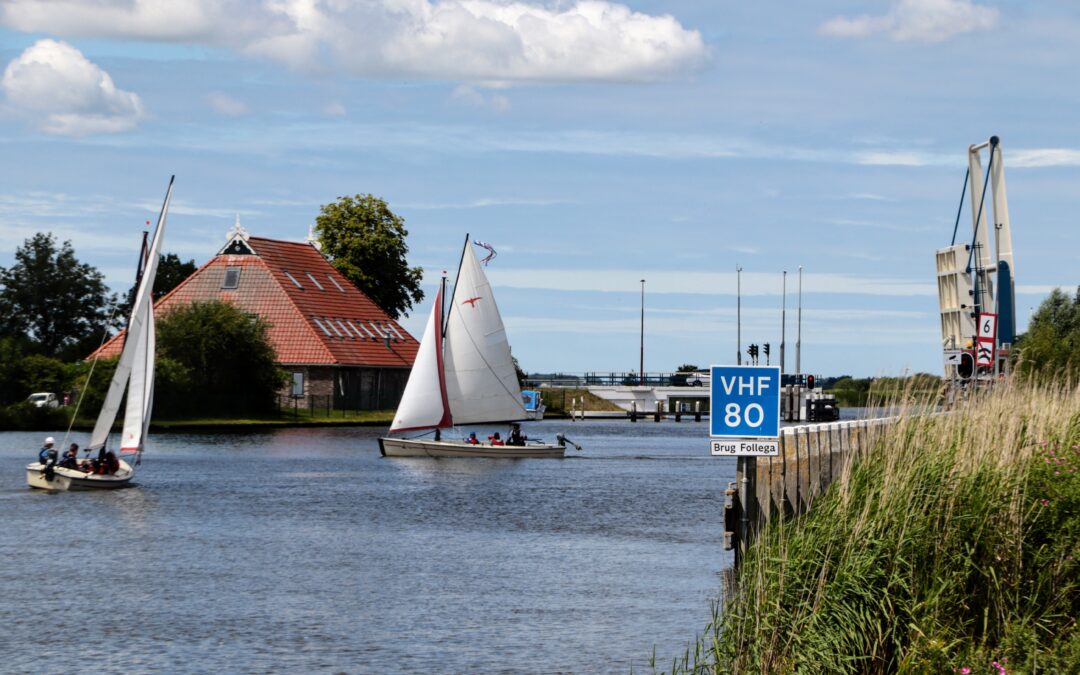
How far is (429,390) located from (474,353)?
2644 millimetres

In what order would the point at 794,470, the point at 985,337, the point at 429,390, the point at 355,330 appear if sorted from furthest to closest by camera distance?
the point at 355,330 < the point at 429,390 < the point at 985,337 < the point at 794,470

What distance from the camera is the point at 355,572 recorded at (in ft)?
100

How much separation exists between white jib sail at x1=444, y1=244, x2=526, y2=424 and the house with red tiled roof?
30108mm

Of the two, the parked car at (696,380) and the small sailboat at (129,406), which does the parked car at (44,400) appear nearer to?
the small sailboat at (129,406)

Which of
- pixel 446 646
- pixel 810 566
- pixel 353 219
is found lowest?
pixel 446 646

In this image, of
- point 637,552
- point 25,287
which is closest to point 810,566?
point 637,552

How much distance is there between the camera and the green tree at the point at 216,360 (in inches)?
3479

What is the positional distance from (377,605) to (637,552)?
9219 millimetres

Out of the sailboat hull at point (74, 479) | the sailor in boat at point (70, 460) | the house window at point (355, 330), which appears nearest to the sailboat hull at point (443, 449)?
the sailboat hull at point (74, 479)

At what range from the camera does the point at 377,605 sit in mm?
26125

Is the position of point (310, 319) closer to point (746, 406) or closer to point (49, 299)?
point (49, 299)

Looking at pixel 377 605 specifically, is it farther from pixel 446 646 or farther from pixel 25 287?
pixel 25 287

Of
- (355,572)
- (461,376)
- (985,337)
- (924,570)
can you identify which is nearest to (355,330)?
(461,376)

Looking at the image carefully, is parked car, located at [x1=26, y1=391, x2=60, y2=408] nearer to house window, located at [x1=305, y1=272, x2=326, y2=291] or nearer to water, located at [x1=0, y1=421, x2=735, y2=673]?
house window, located at [x1=305, y1=272, x2=326, y2=291]
